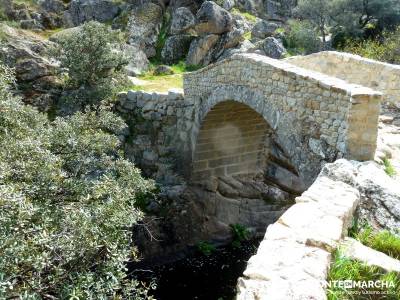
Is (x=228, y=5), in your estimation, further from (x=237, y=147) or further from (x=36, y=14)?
(x=237, y=147)

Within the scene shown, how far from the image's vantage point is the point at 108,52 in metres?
14.8

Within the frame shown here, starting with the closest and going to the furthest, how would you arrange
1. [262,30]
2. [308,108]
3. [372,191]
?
[372,191], [308,108], [262,30]

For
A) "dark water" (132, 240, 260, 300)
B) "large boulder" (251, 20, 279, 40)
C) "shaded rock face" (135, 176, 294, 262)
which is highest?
"large boulder" (251, 20, 279, 40)

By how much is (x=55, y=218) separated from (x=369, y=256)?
14.7ft

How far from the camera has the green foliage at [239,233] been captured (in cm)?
1541

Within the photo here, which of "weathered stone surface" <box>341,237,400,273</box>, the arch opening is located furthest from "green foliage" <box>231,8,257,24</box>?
"weathered stone surface" <box>341,237,400,273</box>

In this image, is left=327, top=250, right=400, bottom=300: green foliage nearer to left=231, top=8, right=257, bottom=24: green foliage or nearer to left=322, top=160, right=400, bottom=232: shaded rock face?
left=322, top=160, right=400, bottom=232: shaded rock face

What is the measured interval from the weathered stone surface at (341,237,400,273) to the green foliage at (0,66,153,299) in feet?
10.6

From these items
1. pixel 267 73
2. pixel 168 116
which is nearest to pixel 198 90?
pixel 168 116

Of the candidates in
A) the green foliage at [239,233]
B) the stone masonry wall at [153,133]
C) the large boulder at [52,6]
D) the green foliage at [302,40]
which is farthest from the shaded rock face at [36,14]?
the green foliage at [239,233]

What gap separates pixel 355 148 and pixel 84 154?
17.8 ft

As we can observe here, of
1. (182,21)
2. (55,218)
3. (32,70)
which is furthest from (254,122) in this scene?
(182,21)

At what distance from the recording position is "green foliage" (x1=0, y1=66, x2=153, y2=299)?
525 centimetres

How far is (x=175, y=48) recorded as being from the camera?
74.8 feet
